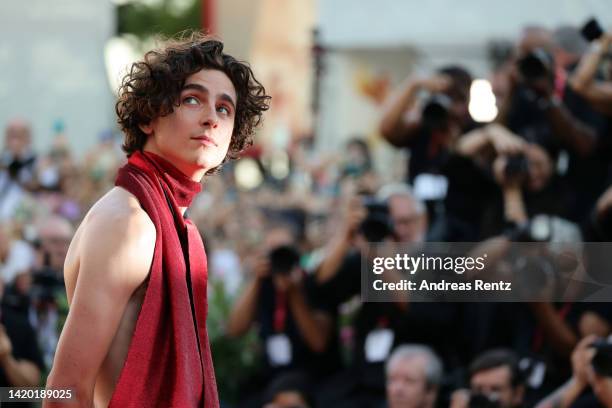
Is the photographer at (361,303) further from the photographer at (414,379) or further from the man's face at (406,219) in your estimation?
the photographer at (414,379)

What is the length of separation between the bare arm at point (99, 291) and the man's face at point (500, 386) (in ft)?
8.82

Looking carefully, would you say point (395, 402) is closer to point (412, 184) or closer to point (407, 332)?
point (407, 332)

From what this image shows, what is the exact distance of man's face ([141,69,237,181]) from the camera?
295cm

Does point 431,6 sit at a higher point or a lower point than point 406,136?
higher

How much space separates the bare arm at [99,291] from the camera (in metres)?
2.68

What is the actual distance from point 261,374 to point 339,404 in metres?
0.74

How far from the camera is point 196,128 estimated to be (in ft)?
9.68

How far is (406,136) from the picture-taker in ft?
20.8

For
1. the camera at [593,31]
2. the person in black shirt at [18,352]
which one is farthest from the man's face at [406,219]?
the person in black shirt at [18,352]

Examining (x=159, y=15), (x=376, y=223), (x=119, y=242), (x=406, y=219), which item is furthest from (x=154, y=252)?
(x=159, y=15)

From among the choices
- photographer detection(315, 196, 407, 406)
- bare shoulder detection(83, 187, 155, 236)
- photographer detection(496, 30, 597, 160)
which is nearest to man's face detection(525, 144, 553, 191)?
photographer detection(496, 30, 597, 160)

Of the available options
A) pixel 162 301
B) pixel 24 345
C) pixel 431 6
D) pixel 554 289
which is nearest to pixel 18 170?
pixel 24 345

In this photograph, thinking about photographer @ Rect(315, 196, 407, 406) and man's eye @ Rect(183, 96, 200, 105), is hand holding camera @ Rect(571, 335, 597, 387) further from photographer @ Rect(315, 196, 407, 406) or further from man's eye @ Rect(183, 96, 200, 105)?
man's eye @ Rect(183, 96, 200, 105)

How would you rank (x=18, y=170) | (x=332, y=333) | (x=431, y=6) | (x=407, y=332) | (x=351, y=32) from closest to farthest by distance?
(x=407, y=332) < (x=332, y=333) < (x=18, y=170) < (x=431, y=6) < (x=351, y=32)
